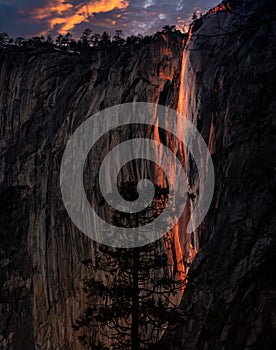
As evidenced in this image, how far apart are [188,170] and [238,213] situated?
7506mm

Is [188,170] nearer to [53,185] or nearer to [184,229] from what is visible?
[184,229]

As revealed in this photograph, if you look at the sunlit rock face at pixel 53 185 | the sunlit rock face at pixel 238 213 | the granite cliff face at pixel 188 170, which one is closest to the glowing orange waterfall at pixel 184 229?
the granite cliff face at pixel 188 170

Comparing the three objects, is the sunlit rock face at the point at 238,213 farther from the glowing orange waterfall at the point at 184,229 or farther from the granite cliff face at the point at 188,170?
the glowing orange waterfall at the point at 184,229

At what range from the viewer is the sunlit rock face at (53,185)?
3344 centimetres

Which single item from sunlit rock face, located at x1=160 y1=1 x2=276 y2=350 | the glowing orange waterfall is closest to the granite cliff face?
sunlit rock face, located at x1=160 y1=1 x2=276 y2=350

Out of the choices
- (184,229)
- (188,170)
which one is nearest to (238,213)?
(188,170)

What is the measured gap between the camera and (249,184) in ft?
48.1

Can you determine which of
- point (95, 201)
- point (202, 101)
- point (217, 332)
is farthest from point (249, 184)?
point (95, 201)

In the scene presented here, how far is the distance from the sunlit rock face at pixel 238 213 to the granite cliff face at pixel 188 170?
1.6 inches

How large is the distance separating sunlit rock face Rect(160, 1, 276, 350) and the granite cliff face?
0.04 metres

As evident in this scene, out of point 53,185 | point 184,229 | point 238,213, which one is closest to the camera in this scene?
point 238,213

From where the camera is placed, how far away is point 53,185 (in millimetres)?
37031

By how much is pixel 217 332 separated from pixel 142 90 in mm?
24241

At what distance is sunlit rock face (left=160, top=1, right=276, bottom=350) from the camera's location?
37.7ft
